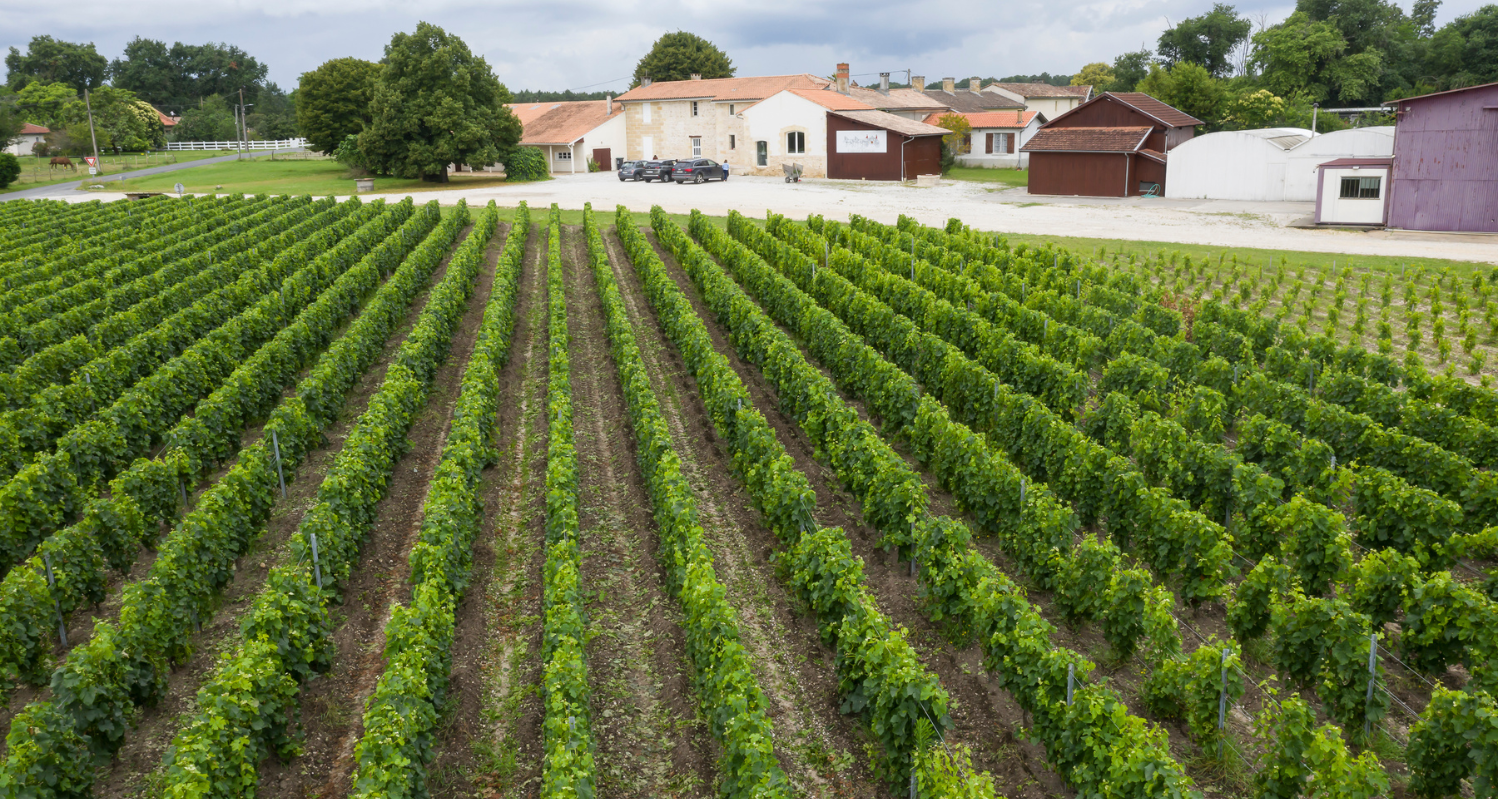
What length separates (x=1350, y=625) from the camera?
894 cm

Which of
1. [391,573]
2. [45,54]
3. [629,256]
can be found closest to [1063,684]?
[391,573]

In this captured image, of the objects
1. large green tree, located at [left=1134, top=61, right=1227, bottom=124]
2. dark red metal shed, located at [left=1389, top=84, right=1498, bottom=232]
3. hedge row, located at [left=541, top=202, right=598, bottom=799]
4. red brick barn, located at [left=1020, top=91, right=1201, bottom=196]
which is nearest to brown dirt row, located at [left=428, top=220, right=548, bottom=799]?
hedge row, located at [left=541, top=202, right=598, bottom=799]

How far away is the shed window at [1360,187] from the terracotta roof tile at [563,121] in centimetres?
4700

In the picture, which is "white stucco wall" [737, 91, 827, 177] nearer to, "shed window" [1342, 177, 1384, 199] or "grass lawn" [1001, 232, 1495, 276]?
Result: "grass lawn" [1001, 232, 1495, 276]

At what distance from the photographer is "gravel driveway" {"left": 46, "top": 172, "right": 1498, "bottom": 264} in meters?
33.1

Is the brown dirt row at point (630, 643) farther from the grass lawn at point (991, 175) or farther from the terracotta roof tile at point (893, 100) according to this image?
the terracotta roof tile at point (893, 100)

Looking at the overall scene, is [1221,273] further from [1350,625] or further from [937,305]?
[1350,625]

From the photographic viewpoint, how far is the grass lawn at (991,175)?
59.7 m

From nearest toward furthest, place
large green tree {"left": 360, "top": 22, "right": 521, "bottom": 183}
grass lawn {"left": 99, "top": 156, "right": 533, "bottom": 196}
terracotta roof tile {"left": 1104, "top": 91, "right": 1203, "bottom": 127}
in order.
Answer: terracotta roof tile {"left": 1104, "top": 91, "right": 1203, "bottom": 127} → large green tree {"left": 360, "top": 22, "right": 521, "bottom": 183} → grass lawn {"left": 99, "top": 156, "right": 533, "bottom": 196}

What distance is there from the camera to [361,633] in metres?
10.7

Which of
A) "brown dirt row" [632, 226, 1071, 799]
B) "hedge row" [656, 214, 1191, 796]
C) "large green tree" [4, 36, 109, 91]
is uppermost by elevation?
"large green tree" [4, 36, 109, 91]

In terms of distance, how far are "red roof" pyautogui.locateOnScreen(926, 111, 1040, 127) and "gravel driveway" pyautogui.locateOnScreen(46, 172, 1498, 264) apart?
15545 millimetres

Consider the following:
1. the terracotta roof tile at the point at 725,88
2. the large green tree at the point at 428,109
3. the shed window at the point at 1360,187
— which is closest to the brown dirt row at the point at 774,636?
the shed window at the point at 1360,187

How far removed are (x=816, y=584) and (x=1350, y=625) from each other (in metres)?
4.98
